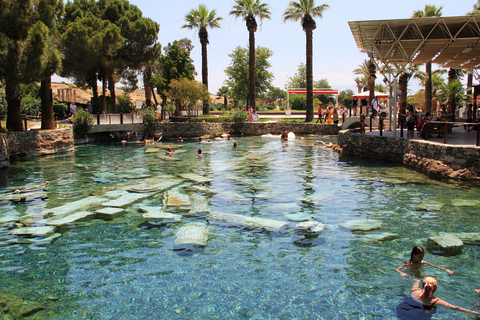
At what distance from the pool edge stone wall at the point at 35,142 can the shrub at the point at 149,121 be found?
884cm

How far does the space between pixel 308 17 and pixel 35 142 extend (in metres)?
27.6

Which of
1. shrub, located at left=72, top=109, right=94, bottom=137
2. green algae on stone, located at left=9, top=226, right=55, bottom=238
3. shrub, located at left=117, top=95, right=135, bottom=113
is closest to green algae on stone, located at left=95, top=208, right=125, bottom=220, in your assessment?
green algae on stone, located at left=9, top=226, right=55, bottom=238

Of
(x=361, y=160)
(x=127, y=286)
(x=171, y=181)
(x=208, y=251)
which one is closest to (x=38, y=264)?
(x=127, y=286)

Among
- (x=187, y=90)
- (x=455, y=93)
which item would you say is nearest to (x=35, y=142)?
(x=187, y=90)

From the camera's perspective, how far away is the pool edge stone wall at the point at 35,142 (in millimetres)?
21652

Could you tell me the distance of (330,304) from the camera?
6.08 m

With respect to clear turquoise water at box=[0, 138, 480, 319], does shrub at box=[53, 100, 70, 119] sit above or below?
above

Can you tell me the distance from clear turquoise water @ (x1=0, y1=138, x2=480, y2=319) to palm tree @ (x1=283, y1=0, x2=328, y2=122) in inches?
1024

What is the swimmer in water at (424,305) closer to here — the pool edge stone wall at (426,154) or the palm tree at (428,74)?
the pool edge stone wall at (426,154)

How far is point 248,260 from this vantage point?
766 cm

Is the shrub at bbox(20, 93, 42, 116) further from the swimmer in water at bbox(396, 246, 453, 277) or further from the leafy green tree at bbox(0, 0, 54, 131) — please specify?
the swimmer in water at bbox(396, 246, 453, 277)

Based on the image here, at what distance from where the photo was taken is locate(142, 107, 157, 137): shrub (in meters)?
35.6

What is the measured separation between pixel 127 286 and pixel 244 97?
53.8 m

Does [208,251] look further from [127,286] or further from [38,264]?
[38,264]
